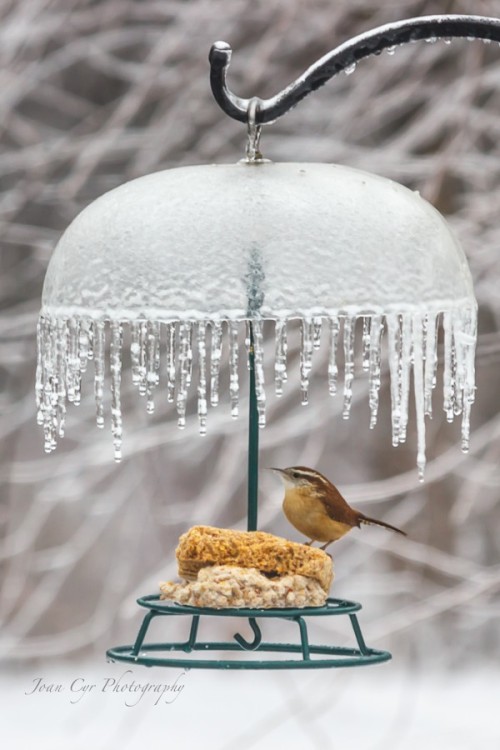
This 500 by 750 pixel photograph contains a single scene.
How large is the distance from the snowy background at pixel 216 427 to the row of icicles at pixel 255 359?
3010mm

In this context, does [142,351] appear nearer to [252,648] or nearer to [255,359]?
[255,359]

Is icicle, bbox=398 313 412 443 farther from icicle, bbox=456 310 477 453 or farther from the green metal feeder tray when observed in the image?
the green metal feeder tray

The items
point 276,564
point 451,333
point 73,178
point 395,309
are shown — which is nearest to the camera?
point 395,309

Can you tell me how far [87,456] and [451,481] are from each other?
1.52m

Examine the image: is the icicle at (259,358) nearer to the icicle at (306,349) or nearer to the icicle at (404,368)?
the icicle at (306,349)

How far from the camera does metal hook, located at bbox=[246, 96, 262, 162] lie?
Result: 2.53 meters

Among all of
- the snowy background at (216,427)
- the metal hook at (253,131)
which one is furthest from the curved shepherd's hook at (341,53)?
the snowy background at (216,427)

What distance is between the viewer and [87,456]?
5.68 m

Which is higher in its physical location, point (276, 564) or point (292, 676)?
point (276, 564)

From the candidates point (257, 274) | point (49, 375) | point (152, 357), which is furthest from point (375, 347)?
point (49, 375)

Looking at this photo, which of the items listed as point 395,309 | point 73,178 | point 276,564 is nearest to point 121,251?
point 395,309

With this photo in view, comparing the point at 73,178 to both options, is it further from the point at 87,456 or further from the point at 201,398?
the point at 201,398

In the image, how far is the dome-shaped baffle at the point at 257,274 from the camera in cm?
235

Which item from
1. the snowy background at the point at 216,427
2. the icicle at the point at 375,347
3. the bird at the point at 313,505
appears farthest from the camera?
the snowy background at the point at 216,427
